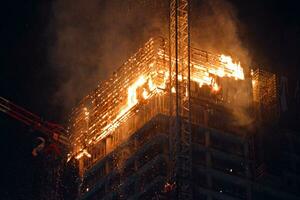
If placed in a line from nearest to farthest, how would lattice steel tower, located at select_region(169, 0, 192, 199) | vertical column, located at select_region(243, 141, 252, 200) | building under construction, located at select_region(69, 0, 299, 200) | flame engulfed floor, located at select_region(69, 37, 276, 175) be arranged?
lattice steel tower, located at select_region(169, 0, 192, 199)
building under construction, located at select_region(69, 0, 299, 200)
flame engulfed floor, located at select_region(69, 37, 276, 175)
vertical column, located at select_region(243, 141, 252, 200)

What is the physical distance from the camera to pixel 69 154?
148 meters

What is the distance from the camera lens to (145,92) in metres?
128

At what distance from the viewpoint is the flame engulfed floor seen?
127438 mm

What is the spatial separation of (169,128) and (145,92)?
12.1 meters

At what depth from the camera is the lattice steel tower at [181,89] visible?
9850 centimetres

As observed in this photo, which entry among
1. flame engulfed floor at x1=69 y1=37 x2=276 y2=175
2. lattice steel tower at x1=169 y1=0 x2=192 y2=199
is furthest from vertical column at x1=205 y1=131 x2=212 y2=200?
lattice steel tower at x1=169 y1=0 x2=192 y2=199

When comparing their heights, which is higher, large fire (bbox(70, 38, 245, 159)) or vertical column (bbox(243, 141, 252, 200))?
large fire (bbox(70, 38, 245, 159))

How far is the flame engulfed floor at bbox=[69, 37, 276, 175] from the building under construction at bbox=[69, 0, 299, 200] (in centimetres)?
16

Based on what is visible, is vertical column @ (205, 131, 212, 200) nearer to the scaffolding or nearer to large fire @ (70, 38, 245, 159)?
large fire @ (70, 38, 245, 159)

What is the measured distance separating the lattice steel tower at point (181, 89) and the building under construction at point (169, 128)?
6.76 metres

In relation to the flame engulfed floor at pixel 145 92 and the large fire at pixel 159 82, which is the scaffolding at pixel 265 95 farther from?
the large fire at pixel 159 82

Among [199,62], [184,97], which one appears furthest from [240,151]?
[184,97]

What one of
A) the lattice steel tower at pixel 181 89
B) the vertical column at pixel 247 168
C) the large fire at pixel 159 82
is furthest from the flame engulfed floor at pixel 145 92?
the lattice steel tower at pixel 181 89

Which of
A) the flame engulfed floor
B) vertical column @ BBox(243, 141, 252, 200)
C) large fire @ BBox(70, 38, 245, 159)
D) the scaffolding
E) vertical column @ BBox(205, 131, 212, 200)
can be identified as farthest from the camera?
the scaffolding
